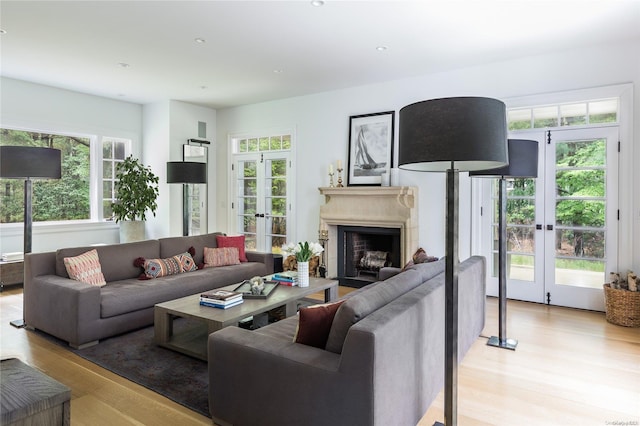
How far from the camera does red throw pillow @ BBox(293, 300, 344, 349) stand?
199 cm

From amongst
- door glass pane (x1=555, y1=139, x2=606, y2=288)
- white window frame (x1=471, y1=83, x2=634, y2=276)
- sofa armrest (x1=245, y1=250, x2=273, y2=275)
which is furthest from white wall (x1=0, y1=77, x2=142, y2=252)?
white window frame (x1=471, y1=83, x2=634, y2=276)

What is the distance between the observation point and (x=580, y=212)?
4.31m

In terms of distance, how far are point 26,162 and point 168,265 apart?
1.72 m

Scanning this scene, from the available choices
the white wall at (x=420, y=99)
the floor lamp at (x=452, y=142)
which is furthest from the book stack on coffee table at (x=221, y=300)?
the white wall at (x=420, y=99)

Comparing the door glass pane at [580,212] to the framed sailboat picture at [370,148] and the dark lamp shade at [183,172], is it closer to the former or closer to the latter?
the framed sailboat picture at [370,148]

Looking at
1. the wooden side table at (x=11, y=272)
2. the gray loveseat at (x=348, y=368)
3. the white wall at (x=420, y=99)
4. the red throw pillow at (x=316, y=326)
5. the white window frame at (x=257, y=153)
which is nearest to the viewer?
the gray loveseat at (x=348, y=368)

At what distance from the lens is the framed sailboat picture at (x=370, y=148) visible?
17.9 ft

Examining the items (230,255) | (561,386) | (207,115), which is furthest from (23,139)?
(561,386)

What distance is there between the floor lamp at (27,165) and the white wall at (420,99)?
3.41 metres

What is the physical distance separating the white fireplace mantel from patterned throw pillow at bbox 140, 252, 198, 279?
2029mm

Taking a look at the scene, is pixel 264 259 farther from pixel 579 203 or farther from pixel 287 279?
pixel 579 203

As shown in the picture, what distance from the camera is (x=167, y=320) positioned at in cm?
320

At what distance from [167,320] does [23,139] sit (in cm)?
448

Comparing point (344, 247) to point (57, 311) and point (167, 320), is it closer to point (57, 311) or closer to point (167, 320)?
point (167, 320)
